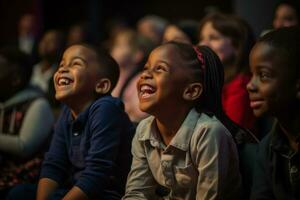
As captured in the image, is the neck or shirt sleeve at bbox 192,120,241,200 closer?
shirt sleeve at bbox 192,120,241,200

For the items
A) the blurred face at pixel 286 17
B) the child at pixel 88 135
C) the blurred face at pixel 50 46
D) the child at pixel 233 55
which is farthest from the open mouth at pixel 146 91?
the blurred face at pixel 50 46

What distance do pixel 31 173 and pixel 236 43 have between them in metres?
1.33

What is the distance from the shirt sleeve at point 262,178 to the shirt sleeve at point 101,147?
59 centimetres

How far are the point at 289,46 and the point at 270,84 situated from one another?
0.48ft

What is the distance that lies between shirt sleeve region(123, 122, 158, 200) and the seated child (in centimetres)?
82

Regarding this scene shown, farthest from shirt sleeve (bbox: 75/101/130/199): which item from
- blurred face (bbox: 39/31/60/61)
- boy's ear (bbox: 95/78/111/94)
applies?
blurred face (bbox: 39/31/60/61)

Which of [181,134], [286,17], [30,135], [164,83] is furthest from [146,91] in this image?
[286,17]

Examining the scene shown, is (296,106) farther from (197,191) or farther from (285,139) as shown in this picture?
(197,191)

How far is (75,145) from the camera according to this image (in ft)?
7.41

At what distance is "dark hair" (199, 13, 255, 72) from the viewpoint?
9.02 feet

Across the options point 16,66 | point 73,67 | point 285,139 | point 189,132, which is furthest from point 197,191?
point 16,66

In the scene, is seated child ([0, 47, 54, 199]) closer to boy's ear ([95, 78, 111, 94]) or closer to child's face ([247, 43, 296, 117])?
boy's ear ([95, 78, 111, 94])

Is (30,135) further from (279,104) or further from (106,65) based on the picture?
(279,104)

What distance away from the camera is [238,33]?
292 cm
